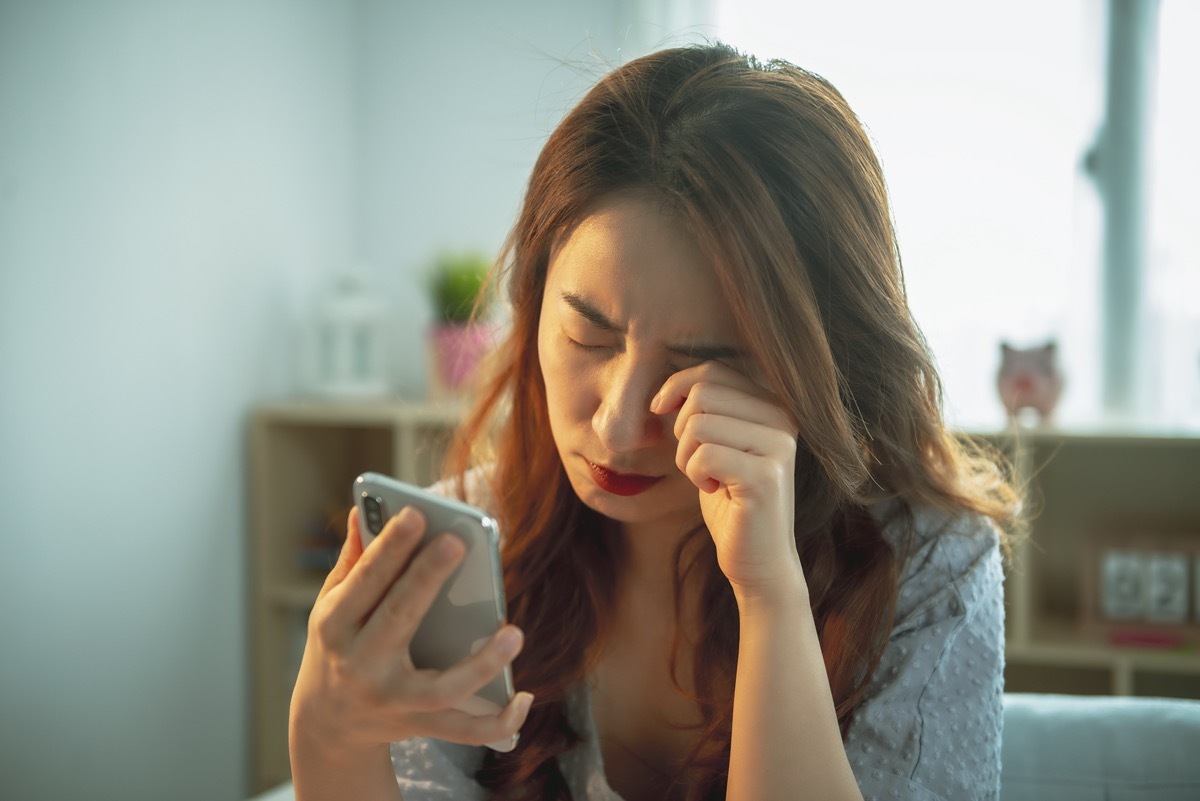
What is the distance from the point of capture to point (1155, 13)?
2422 mm

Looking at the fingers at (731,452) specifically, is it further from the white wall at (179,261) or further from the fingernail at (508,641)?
the white wall at (179,261)

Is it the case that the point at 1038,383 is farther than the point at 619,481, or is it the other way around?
the point at 1038,383

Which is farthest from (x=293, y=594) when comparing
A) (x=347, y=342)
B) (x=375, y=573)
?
(x=375, y=573)

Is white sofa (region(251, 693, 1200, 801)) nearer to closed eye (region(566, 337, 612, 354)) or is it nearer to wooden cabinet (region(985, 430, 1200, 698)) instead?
closed eye (region(566, 337, 612, 354))

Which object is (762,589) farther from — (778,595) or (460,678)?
(460,678)

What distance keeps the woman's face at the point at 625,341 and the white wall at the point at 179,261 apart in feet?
2.58

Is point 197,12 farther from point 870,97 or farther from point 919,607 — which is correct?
point 919,607

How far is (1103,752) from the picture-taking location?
1171 mm

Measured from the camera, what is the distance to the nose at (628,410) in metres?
0.94

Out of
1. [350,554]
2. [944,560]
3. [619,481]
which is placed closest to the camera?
[350,554]

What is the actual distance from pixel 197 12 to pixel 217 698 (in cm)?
159

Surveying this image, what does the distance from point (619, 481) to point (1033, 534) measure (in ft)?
5.93

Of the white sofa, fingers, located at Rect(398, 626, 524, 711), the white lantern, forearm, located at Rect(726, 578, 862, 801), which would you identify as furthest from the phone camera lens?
the white lantern

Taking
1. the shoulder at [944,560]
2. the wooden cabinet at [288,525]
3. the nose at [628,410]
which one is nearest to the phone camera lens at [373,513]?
the nose at [628,410]
